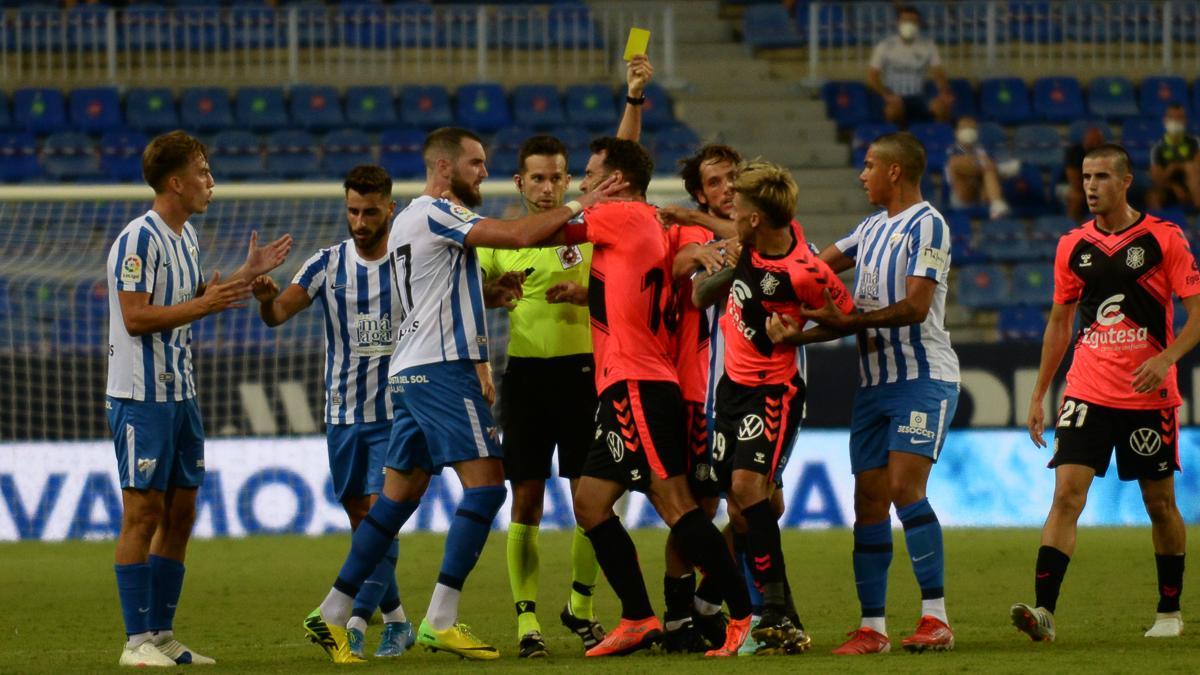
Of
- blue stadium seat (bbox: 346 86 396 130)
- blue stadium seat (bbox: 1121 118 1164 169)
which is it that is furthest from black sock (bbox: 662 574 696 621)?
blue stadium seat (bbox: 1121 118 1164 169)

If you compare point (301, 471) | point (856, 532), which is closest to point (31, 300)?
point (301, 471)

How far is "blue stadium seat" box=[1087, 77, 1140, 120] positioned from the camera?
68.2 feet

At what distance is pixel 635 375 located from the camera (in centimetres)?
735

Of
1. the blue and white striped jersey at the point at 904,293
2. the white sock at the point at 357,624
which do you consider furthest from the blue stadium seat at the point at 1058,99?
the white sock at the point at 357,624

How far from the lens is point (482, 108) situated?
765 inches

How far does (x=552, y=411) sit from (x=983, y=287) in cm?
1013

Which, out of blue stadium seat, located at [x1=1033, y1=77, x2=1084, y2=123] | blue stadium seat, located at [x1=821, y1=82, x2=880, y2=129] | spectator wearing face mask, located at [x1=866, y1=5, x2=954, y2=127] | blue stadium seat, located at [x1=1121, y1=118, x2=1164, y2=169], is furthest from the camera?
blue stadium seat, located at [x1=1033, y1=77, x2=1084, y2=123]

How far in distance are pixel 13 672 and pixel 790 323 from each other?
343 centimetres

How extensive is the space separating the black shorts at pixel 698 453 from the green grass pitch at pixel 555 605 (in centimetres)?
78

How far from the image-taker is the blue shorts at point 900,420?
7.42 metres

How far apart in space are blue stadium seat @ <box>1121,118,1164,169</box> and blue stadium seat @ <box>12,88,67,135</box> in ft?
39.3

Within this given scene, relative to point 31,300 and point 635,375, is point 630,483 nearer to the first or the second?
point 635,375

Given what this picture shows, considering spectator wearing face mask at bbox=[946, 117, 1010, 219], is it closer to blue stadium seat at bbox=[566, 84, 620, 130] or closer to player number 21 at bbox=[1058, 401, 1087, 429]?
blue stadium seat at bbox=[566, 84, 620, 130]

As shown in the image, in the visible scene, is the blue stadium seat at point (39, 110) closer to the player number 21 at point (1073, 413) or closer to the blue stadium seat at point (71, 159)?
the blue stadium seat at point (71, 159)
